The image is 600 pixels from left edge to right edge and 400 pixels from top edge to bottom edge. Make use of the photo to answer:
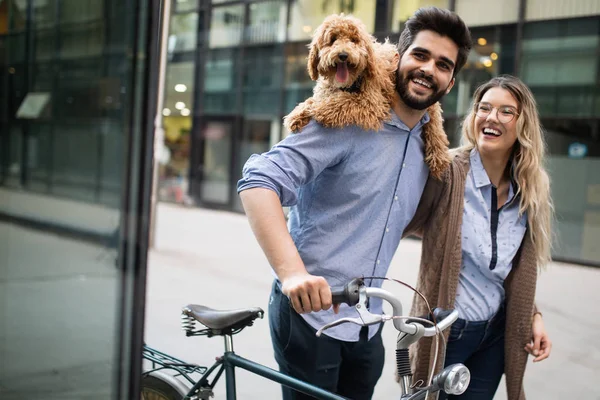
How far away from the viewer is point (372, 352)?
2006mm

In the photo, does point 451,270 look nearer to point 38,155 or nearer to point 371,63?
point 371,63

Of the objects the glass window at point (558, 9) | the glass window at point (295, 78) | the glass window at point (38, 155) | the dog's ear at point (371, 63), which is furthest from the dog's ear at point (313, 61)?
the glass window at point (295, 78)

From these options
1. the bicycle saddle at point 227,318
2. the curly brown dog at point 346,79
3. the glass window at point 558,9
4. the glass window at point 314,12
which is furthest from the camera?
the glass window at point 314,12

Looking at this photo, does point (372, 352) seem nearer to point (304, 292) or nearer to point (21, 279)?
point (304, 292)

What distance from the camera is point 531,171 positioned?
7.44 feet

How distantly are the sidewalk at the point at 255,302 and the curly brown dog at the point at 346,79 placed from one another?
3.85 ft

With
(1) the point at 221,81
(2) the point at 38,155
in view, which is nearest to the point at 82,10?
(2) the point at 38,155

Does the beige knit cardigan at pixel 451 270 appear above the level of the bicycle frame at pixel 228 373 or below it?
above

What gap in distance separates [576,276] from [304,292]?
877 cm

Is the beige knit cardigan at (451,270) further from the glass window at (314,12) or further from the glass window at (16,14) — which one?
the glass window at (314,12)

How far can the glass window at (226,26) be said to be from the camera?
15.3 m

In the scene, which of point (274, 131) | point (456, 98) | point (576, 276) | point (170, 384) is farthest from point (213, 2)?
point (170, 384)

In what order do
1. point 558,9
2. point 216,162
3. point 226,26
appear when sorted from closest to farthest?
point 558,9
point 226,26
point 216,162

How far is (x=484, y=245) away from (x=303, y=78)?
12.3m
